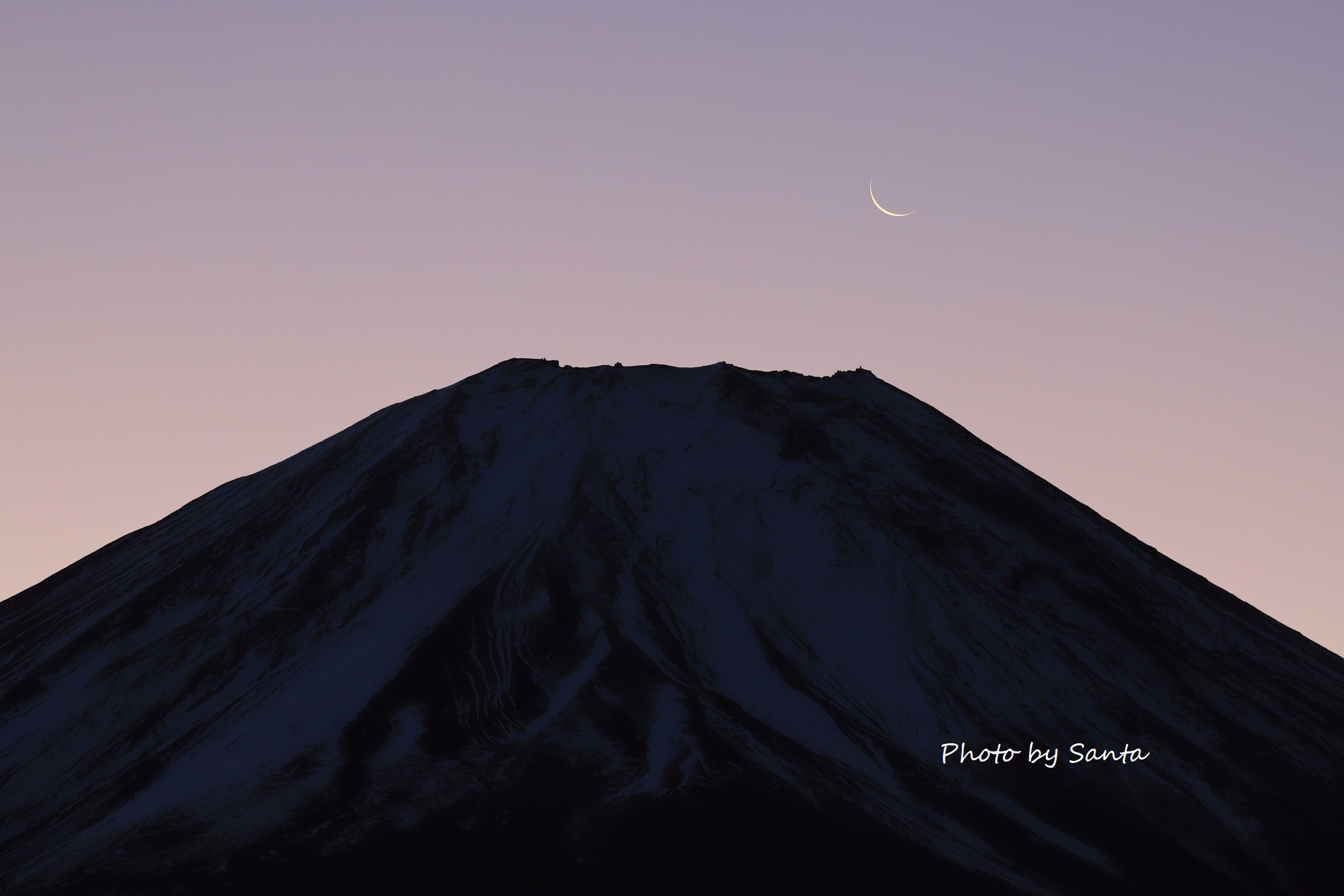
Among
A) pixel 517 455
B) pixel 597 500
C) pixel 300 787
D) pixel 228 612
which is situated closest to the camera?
pixel 300 787

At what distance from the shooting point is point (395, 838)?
42.5 meters

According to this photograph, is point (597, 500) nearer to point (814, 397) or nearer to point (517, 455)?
point (517, 455)

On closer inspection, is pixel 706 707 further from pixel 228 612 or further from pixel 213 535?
pixel 213 535

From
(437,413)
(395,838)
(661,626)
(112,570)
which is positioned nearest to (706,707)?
(661,626)

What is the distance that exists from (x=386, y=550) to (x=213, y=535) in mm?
11287

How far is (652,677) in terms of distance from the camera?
170 feet

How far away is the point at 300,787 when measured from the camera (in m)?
44.9

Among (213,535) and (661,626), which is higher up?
(213,535)

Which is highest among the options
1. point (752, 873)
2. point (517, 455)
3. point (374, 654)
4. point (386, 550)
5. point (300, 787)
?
point (517, 455)

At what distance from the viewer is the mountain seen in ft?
142

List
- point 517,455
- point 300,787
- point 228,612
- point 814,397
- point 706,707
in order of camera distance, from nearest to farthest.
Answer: point 300,787 → point 706,707 → point 228,612 → point 517,455 → point 814,397

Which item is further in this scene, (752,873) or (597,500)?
(597,500)

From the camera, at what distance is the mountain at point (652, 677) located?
4316cm

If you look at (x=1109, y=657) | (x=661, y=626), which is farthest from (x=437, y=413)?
(x=1109, y=657)
